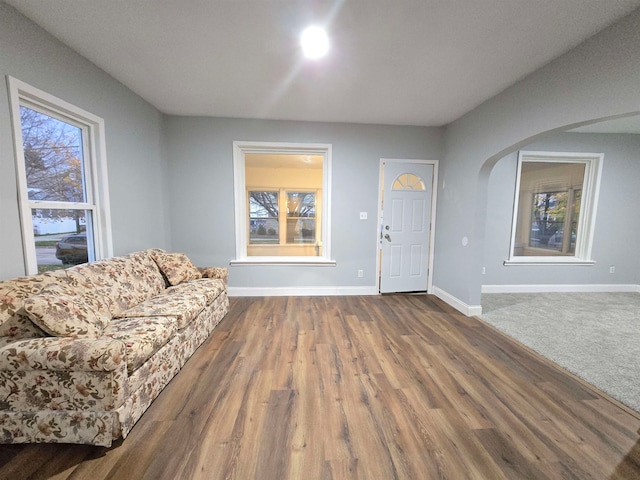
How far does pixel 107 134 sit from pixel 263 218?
2.43 metres

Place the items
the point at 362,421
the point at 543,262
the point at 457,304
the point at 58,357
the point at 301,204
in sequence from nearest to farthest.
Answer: the point at 58,357, the point at 362,421, the point at 457,304, the point at 543,262, the point at 301,204

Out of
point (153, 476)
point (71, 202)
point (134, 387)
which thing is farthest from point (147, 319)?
point (71, 202)

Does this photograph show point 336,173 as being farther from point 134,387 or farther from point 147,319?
point 134,387

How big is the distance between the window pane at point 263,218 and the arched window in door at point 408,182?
2210mm

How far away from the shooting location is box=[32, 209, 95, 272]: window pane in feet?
6.46

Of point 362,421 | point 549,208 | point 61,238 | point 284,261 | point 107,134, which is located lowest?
point 362,421

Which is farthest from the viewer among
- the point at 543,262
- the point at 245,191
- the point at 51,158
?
the point at 543,262

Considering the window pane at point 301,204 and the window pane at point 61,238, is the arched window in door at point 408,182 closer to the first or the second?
the window pane at point 301,204

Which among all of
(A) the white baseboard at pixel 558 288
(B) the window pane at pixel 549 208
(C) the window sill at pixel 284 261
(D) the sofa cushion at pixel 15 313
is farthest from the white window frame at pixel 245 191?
(B) the window pane at pixel 549 208

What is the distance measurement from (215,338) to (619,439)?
2988 mm

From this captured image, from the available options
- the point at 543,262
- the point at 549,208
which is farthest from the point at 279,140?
the point at 543,262

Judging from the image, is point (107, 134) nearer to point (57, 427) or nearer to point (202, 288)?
point (202, 288)

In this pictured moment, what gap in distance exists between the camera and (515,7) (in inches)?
62.0

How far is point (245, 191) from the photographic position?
3838 millimetres
